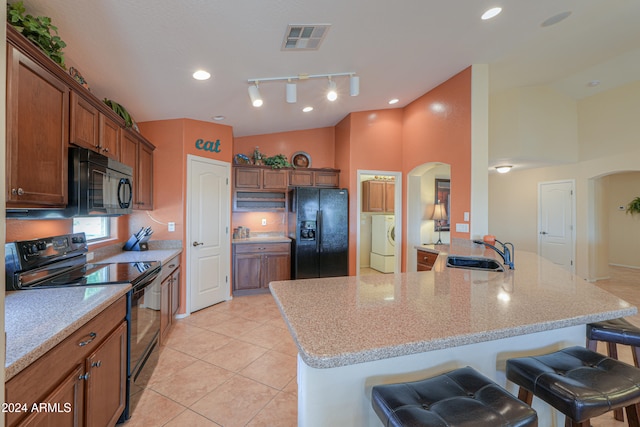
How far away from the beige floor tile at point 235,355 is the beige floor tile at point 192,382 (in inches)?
2.7

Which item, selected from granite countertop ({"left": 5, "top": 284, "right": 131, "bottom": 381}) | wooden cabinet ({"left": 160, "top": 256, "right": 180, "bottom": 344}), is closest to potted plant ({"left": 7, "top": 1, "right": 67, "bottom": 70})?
granite countertop ({"left": 5, "top": 284, "right": 131, "bottom": 381})

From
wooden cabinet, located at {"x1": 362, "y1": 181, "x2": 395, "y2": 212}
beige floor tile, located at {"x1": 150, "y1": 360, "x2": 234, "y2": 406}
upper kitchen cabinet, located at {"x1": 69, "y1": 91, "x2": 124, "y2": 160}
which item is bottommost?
beige floor tile, located at {"x1": 150, "y1": 360, "x2": 234, "y2": 406}

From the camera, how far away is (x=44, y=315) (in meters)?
1.23

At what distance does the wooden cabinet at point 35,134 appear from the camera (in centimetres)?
130

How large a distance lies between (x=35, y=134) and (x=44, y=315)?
94 cm

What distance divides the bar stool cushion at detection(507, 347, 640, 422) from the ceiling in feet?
7.68

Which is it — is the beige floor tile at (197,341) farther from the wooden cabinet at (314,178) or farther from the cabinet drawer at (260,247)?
the wooden cabinet at (314,178)

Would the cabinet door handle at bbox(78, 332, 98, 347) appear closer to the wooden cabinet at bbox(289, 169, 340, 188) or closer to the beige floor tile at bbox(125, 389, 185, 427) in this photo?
the beige floor tile at bbox(125, 389, 185, 427)

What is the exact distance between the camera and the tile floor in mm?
1844

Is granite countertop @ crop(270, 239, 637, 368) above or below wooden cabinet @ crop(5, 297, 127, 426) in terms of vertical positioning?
above

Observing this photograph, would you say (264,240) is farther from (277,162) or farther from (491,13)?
(491,13)

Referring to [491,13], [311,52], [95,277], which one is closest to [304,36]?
[311,52]

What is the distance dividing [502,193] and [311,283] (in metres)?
6.88

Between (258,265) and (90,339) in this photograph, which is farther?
(258,265)
